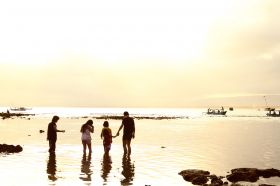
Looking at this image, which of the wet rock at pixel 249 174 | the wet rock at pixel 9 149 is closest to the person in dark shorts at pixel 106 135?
the wet rock at pixel 9 149

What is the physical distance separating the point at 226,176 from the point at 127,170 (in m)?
3.89

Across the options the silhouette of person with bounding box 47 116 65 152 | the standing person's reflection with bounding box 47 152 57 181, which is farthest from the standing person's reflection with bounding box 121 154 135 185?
the silhouette of person with bounding box 47 116 65 152

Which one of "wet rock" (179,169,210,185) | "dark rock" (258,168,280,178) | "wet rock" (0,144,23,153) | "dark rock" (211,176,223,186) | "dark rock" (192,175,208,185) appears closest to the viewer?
"dark rock" (211,176,223,186)

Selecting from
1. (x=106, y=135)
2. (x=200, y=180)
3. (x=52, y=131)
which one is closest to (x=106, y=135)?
(x=106, y=135)

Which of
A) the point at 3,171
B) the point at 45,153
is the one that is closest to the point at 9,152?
the point at 45,153

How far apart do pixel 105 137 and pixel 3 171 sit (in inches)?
249

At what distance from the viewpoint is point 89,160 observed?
1897cm

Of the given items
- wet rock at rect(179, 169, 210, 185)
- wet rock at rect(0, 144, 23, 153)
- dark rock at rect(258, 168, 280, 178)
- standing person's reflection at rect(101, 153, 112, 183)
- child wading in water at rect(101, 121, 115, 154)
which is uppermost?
child wading in water at rect(101, 121, 115, 154)

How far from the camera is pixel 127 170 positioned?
1622 cm

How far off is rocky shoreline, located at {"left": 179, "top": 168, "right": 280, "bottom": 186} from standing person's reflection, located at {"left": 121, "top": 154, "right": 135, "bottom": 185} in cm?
198

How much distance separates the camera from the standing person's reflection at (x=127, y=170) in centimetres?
1400

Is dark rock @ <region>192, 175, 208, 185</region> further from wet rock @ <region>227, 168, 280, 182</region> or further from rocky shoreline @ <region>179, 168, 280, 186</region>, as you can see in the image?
wet rock @ <region>227, 168, 280, 182</region>

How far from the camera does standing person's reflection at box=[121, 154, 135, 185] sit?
14.0 meters

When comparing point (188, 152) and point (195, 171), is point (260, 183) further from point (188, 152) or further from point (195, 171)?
point (188, 152)
